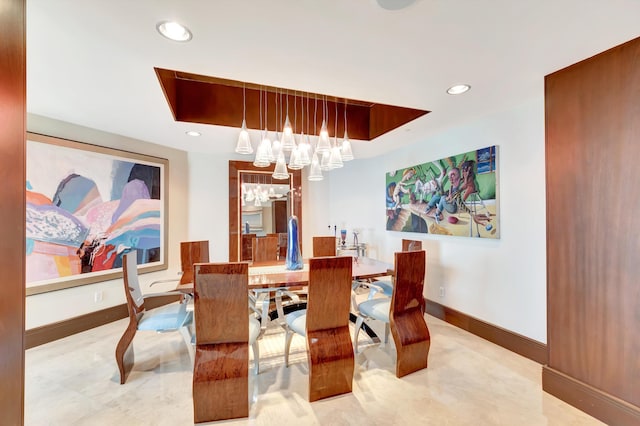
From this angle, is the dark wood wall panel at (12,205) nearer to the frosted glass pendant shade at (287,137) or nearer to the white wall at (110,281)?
the frosted glass pendant shade at (287,137)

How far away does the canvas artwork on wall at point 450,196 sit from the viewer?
9.30 feet

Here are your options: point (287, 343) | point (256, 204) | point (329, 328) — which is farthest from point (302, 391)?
point (256, 204)

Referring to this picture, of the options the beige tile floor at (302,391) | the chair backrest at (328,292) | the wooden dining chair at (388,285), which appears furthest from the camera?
the wooden dining chair at (388,285)

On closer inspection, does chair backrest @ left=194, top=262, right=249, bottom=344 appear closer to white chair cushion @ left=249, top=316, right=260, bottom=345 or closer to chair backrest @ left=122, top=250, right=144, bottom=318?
white chair cushion @ left=249, top=316, right=260, bottom=345

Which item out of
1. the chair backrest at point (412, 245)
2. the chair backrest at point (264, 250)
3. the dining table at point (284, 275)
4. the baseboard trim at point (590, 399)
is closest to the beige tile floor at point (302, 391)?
the baseboard trim at point (590, 399)

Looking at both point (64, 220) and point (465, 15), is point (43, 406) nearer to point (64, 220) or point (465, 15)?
point (64, 220)

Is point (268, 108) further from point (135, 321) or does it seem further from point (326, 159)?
point (135, 321)

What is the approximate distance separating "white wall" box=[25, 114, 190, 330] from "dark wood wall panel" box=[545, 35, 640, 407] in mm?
4488

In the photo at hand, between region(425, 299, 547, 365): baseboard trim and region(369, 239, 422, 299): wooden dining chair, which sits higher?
region(369, 239, 422, 299): wooden dining chair

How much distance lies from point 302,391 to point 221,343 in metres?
0.76

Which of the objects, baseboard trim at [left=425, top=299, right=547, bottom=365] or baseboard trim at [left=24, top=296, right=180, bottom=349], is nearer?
baseboard trim at [left=425, top=299, right=547, bottom=365]

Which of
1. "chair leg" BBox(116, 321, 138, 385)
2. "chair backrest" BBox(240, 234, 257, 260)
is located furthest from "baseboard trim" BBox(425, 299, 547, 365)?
"chair leg" BBox(116, 321, 138, 385)

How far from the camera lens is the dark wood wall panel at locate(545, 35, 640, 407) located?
5.50 ft

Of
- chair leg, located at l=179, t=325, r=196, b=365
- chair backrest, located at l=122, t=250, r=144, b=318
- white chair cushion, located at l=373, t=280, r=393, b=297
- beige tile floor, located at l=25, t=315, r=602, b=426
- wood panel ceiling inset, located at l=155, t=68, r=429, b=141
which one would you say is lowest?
beige tile floor, located at l=25, t=315, r=602, b=426
